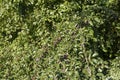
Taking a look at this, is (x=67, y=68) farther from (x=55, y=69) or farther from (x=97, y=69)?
(x=97, y=69)

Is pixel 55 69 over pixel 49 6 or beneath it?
beneath

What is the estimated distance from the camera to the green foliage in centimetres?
→ 196

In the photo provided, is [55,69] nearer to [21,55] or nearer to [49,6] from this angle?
[21,55]

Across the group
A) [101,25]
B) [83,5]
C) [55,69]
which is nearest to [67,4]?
[83,5]

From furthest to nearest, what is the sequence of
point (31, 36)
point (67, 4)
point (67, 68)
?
point (31, 36) < point (67, 4) < point (67, 68)

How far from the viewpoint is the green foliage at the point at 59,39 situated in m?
1.96

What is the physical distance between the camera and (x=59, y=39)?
2.07m

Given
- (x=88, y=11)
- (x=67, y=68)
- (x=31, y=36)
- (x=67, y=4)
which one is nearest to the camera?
(x=67, y=68)

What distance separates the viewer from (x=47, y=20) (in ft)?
7.88

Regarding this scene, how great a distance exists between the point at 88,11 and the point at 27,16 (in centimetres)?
60

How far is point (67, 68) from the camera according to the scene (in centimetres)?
192

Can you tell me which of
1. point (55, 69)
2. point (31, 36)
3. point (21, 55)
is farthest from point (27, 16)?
point (55, 69)

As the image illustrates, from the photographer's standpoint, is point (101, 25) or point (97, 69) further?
point (101, 25)

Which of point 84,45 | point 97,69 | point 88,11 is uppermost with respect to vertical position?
point 88,11
